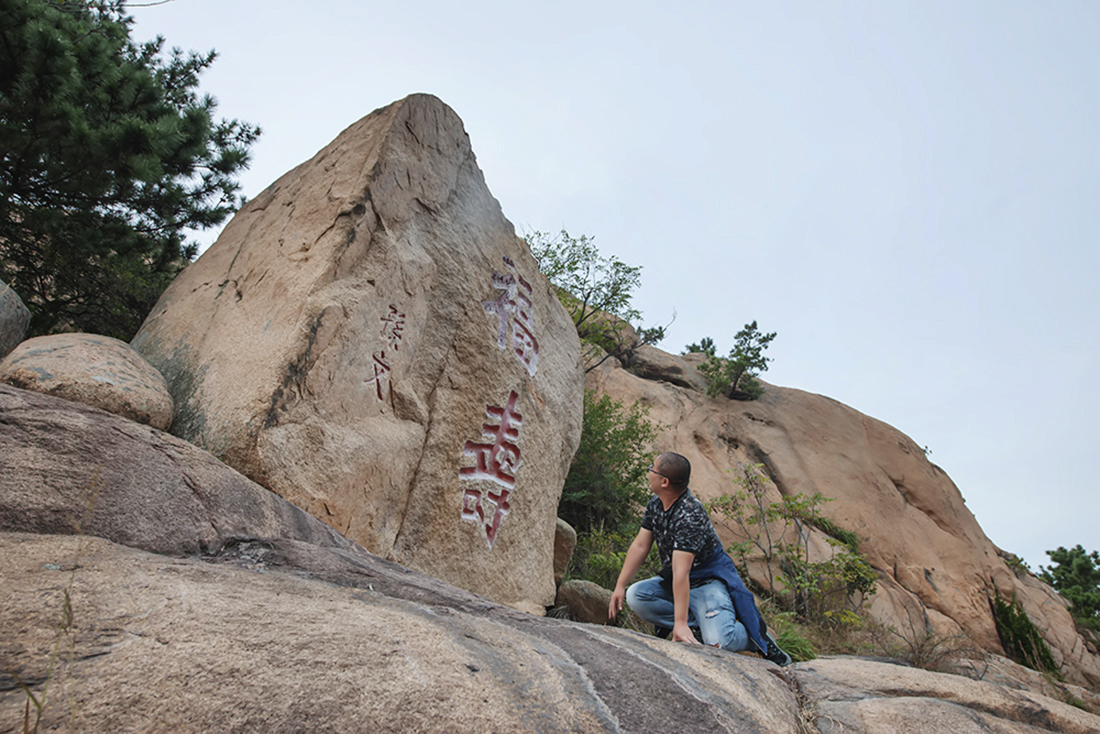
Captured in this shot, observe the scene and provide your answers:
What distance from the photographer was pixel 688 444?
11500 mm

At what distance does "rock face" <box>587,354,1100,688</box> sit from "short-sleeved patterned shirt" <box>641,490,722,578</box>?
23.1ft

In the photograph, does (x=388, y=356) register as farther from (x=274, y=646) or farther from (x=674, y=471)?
(x=274, y=646)

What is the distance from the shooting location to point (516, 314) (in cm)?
576

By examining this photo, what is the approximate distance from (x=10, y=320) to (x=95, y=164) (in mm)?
1354

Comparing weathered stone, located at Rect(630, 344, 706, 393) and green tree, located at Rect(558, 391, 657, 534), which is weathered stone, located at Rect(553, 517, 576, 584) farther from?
weathered stone, located at Rect(630, 344, 706, 393)

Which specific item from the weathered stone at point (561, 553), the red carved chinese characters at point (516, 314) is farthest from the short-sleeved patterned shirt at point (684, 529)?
the weathered stone at point (561, 553)

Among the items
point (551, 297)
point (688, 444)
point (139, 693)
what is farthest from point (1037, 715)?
point (688, 444)

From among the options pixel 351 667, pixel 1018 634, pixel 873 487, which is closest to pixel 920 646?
pixel 351 667

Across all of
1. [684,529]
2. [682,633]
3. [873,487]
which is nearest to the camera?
[682,633]

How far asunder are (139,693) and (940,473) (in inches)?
588

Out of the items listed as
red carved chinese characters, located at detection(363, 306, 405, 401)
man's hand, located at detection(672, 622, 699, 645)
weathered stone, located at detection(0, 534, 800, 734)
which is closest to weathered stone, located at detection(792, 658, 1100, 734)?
weathered stone, located at detection(0, 534, 800, 734)

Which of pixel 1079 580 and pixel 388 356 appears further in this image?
pixel 1079 580

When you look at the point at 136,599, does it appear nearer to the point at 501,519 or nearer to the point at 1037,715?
the point at 1037,715

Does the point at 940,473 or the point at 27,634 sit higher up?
the point at 940,473
